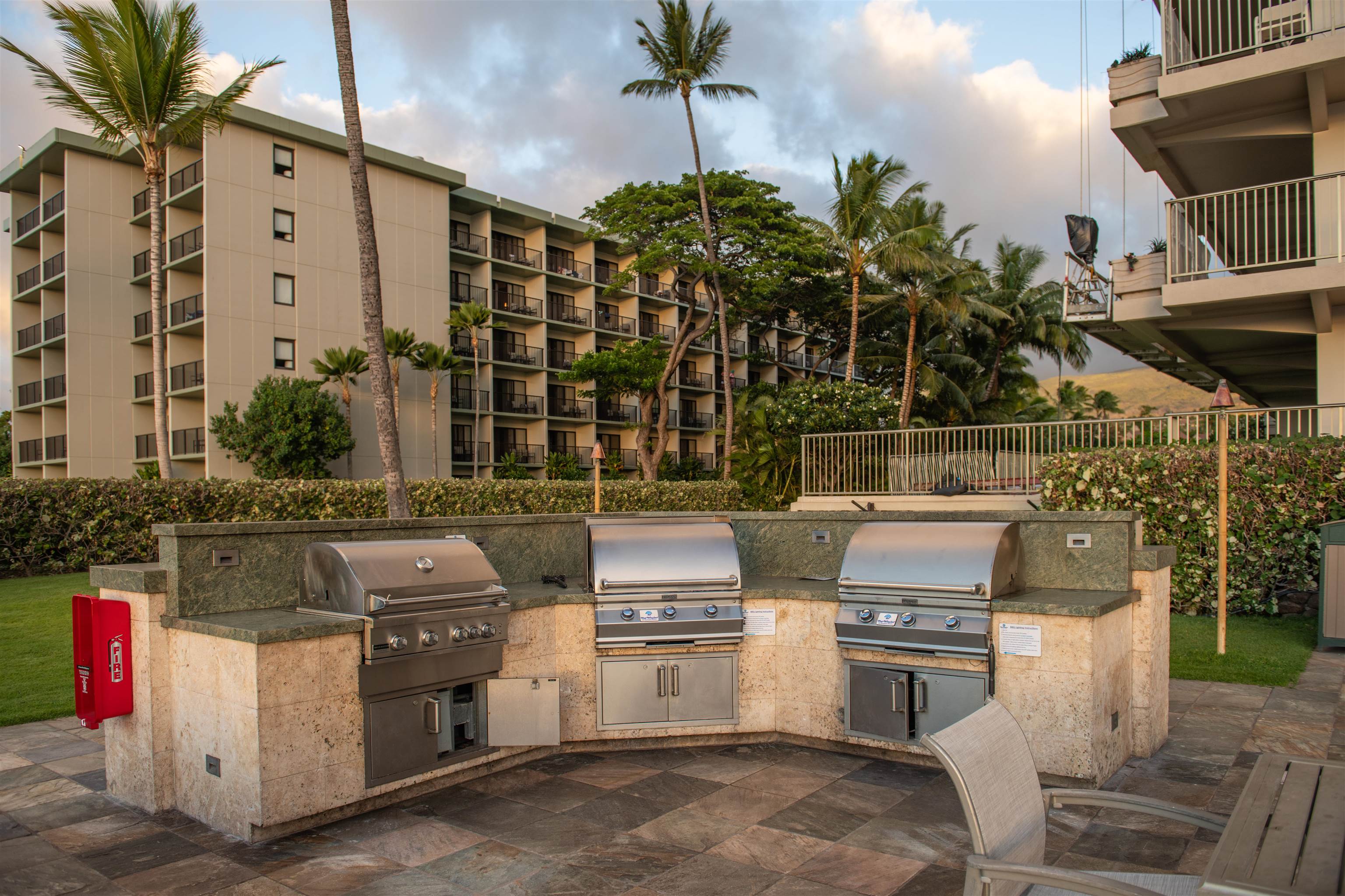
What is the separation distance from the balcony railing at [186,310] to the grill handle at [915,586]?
2692cm

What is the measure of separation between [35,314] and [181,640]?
36335mm

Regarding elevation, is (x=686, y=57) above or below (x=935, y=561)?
above

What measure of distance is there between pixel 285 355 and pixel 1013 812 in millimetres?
29155

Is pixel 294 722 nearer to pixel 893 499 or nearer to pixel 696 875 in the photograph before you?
pixel 696 875

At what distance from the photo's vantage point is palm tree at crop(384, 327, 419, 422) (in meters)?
28.8

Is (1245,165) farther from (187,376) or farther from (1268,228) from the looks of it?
(187,376)

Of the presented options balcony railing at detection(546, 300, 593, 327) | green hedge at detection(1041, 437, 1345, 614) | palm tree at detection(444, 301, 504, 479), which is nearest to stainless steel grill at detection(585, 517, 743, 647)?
green hedge at detection(1041, 437, 1345, 614)

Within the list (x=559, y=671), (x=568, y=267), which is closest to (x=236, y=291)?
(x=568, y=267)

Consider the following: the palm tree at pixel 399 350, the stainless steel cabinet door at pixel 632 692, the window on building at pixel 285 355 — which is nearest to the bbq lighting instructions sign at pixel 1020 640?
the stainless steel cabinet door at pixel 632 692

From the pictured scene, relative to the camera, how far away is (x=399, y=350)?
95.4ft

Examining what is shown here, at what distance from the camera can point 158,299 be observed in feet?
64.1

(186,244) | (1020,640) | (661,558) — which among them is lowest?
(1020,640)

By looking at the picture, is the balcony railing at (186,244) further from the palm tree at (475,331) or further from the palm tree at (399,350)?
the palm tree at (475,331)

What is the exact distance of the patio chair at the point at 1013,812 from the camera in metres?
2.00
